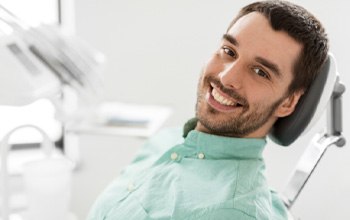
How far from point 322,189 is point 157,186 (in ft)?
2.29

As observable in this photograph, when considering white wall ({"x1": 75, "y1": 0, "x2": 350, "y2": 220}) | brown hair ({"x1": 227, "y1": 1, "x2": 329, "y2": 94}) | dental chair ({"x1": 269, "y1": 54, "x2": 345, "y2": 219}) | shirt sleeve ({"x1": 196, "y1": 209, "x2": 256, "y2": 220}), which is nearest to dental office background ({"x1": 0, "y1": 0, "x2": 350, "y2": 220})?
white wall ({"x1": 75, "y1": 0, "x2": 350, "y2": 220})

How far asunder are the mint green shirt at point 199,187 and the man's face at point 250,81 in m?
0.05

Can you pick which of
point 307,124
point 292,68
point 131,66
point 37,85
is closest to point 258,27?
point 292,68

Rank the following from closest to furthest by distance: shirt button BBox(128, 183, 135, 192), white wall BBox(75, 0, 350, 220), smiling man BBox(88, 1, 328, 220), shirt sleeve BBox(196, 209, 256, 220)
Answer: shirt sleeve BBox(196, 209, 256, 220), smiling man BBox(88, 1, 328, 220), shirt button BBox(128, 183, 135, 192), white wall BBox(75, 0, 350, 220)

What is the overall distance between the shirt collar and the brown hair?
168 millimetres

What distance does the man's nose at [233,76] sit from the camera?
3.73 ft

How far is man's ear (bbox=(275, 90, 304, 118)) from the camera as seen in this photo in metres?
1.19

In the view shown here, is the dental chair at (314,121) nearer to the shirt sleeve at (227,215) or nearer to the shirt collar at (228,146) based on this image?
the shirt collar at (228,146)

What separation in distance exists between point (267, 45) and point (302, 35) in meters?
0.09

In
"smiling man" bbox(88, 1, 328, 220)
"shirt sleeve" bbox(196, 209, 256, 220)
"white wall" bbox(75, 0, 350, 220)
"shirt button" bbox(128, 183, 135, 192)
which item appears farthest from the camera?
"white wall" bbox(75, 0, 350, 220)

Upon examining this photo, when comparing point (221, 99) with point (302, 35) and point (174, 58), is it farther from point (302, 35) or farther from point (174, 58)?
point (174, 58)

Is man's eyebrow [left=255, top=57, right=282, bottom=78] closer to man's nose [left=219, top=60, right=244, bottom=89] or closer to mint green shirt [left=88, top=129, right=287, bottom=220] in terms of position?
man's nose [left=219, top=60, right=244, bottom=89]

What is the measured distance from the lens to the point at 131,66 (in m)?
1.74

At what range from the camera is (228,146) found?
118cm
